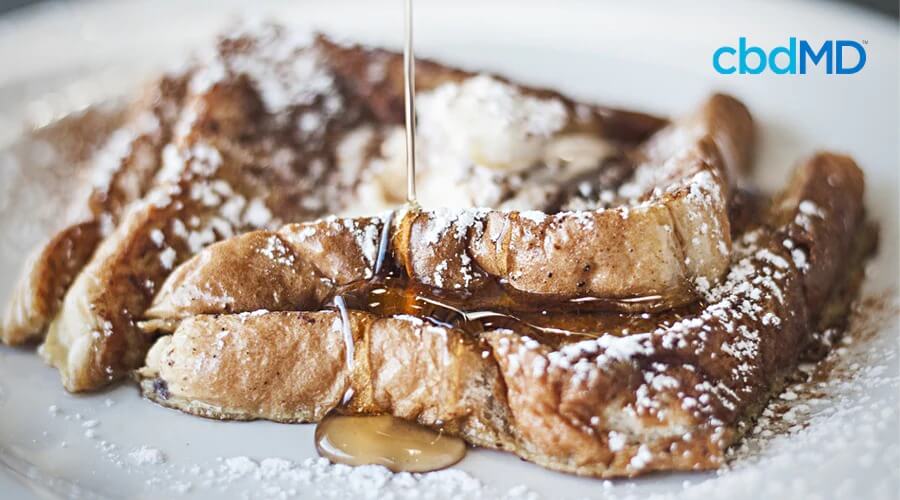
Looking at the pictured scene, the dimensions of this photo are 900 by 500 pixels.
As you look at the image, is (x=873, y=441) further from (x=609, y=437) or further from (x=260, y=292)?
(x=260, y=292)

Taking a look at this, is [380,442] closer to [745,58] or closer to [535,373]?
[535,373]

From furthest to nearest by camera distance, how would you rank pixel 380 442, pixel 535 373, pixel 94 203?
pixel 94 203
pixel 380 442
pixel 535 373

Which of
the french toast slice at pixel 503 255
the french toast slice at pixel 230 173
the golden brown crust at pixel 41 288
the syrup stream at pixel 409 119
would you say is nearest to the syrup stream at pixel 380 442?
the french toast slice at pixel 503 255

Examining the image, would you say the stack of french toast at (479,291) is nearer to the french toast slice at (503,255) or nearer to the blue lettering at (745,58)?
the french toast slice at (503,255)

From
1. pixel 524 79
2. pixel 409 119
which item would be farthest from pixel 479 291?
pixel 524 79

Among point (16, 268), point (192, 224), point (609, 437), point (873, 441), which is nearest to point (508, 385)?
point (609, 437)

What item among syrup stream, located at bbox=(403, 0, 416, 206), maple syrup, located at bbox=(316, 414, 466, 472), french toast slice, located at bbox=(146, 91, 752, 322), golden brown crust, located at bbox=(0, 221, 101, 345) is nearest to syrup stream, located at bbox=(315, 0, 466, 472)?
maple syrup, located at bbox=(316, 414, 466, 472)
